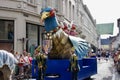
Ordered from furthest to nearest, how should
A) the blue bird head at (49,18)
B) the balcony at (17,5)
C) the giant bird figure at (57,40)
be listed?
the balcony at (17,5) < the blue bird head at (49,18) < the giant bird figure at (57,40)

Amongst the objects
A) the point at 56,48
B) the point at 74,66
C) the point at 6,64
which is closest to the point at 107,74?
the point at 56,48

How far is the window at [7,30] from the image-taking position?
71.1 ft

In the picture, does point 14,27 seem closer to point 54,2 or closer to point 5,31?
point 5,31

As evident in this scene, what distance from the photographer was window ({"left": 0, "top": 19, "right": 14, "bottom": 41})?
853 inches

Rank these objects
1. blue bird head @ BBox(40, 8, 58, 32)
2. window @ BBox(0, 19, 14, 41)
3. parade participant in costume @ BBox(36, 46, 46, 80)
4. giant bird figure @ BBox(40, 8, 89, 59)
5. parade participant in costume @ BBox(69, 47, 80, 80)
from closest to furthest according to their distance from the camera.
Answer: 1. parade participant in costume @ BBox(69, 47, 80, 80)
2. parade participant in costume @ BBox(36, 46, 46, 80)
3. giant bird figure @ BBox(40, 8, 89, 59)
4. blue bird head @ BBox(40, 8, 58, 32)
5. window @ BBox(0, 19, 14, 41)

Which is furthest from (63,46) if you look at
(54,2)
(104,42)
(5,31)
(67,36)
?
(104,42)

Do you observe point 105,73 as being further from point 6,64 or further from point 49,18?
point 6,64

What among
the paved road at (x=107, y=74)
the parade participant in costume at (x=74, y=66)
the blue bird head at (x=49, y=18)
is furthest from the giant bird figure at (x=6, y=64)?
the paved road at (x=107, y=74)

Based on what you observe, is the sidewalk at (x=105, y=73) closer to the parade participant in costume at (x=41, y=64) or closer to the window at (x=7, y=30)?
the parade participant in costume at (x=41, y=64)

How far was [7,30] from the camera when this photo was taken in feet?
71.8

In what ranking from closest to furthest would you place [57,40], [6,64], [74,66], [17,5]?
[6,64], [74,66], [57,40], [17,5]

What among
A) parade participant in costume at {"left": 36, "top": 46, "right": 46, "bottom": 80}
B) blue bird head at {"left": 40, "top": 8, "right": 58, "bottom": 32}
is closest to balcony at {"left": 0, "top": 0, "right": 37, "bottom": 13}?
blue bird head at {"left": 40, "top": 8, "right": 58, "bottom": 32}

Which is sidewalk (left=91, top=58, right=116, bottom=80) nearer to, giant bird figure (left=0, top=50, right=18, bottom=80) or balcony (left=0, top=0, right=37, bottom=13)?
balcony (left=0, top=0, right=37, bottom=13)

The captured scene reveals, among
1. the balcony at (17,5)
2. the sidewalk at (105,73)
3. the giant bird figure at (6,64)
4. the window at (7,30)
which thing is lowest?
the sidewalk at (105,73)
